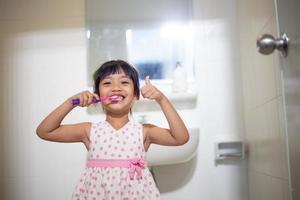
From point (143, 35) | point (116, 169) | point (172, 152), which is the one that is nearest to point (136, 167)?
point (116, 169)

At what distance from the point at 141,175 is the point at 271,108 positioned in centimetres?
56

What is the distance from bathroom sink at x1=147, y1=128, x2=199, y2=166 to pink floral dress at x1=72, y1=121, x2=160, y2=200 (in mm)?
435

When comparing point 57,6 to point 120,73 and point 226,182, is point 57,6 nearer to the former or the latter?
point 120,73

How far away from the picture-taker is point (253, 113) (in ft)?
Result: 4.85

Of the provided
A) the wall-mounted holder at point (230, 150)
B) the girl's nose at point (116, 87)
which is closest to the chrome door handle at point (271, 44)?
the girl's nose at point (116, 87)

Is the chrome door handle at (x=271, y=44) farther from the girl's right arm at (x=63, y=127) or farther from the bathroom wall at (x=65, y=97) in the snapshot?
the bathroom wall at (x=65, y=97)

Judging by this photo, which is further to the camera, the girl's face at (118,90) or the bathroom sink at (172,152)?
the bathroom sink at (172,152)

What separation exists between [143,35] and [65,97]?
20.6 inches

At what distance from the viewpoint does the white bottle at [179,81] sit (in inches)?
63.0

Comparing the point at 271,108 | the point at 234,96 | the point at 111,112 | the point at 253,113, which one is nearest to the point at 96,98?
the point at 111,112

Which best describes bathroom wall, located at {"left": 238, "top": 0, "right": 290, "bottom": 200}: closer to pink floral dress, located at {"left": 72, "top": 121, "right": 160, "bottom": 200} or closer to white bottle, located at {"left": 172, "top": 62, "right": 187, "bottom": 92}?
white bottle, located at {"left": 172, "top": 62, "right": 187, "bottom": 92}

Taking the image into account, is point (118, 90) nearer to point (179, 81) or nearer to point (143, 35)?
point (179, 81)

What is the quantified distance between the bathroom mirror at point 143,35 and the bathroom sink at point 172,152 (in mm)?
366

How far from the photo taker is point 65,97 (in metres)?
1.69
